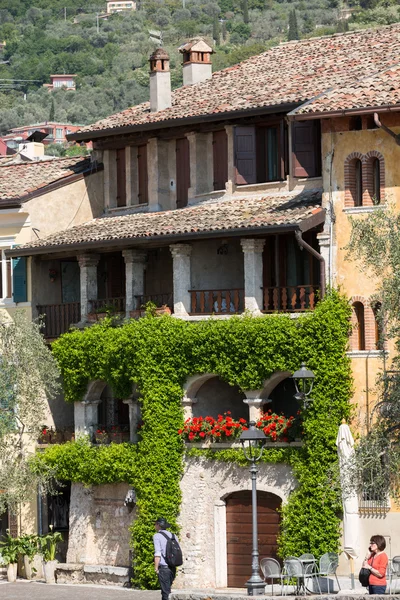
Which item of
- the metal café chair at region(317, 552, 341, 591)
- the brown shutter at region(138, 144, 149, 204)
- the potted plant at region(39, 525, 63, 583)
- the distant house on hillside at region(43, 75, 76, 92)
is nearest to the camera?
the metal café chair at region(317, 552, 341, 591)

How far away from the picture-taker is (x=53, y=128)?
123062 mm

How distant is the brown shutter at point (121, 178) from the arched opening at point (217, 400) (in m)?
6.98

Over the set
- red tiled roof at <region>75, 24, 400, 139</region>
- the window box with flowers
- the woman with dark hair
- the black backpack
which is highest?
red tiled roof at <region>75, 24, 400, 139</region>

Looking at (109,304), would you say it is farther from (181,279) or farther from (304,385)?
(304,385)

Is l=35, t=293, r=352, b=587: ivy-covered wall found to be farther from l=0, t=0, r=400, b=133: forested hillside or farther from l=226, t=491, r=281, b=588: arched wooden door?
l=0, t=0, r=400, b=133: forested hillside

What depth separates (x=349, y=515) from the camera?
132 feet

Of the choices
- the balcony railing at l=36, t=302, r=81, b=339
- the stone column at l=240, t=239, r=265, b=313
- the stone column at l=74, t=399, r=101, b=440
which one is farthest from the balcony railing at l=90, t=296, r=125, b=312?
the stone column at l=240, t=239, r=265, b=313

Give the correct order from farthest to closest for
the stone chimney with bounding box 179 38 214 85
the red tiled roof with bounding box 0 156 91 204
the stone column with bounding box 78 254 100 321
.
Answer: the stone chimney with bounding box 179 38 214 85 < the red tiled roof with bounding box 0 156 91 204 < the stone column with bounding box 78 254 100 321

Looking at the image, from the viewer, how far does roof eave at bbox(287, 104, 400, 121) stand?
40750 millimetres

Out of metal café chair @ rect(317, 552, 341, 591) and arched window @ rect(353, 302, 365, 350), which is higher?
arched window @ rect(353, 302, 365, 350)

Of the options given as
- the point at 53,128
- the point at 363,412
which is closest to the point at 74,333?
the point at 363,412

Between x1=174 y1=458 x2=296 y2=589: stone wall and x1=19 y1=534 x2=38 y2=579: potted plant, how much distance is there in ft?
15.2

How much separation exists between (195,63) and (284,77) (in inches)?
223

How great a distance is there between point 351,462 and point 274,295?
6131 mm
